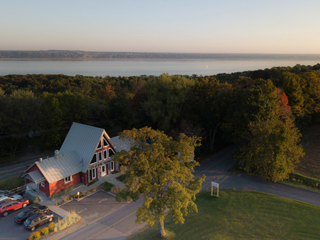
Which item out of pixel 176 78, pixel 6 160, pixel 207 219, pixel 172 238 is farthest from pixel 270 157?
pixel 6 160

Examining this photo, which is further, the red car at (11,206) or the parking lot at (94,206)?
the parking lot at (94,206)

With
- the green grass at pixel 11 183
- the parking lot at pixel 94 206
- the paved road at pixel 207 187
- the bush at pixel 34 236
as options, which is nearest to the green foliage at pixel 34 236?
the bush at pixel 34 236

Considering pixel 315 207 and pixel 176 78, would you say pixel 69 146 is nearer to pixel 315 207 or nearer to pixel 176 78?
pixel 176 78

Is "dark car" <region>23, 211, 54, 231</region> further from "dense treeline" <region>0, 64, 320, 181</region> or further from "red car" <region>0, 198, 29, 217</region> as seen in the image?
"dense treeline" <region>0, 64, 320, 181</region>

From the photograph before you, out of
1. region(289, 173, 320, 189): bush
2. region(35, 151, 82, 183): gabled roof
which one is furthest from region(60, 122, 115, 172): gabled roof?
region(289, 173, 320, 189): bush

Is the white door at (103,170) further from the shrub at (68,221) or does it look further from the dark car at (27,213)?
the dark car at (27,213)

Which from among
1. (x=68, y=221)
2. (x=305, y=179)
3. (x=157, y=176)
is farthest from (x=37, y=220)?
(x=305, y=179)
